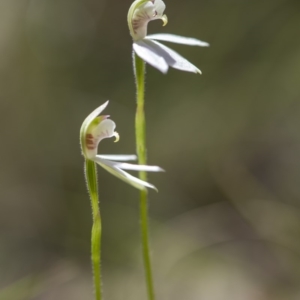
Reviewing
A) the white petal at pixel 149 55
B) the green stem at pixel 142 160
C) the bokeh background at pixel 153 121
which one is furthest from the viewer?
the bokeh background at pixel 153 121

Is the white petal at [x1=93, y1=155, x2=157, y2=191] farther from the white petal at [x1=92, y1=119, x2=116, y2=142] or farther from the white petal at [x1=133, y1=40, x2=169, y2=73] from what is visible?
the white petal at [x1=133, y1=40, x2=169, y2=73]

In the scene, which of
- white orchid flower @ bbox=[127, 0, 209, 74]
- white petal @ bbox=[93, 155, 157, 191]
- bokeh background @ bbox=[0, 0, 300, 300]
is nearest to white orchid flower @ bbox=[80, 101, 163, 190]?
white petal @ bbox=[93, 155, 157, 191]

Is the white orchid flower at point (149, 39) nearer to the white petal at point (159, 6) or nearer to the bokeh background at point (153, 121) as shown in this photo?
the white petal at point (159, 6)

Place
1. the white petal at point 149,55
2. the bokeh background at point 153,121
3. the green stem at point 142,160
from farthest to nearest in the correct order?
the bokeh background at point 153,121
the green stem at point 142,160
the white petal at point 149,55

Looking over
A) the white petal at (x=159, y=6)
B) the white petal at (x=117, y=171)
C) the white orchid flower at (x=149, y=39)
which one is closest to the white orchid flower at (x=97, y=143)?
the white petal at (x=117, y=171)

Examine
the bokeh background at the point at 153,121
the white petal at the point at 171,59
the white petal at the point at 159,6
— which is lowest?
the bokeh background at the point at 153,121

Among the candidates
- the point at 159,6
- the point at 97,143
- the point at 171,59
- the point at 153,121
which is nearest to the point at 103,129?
the point at 97,143
